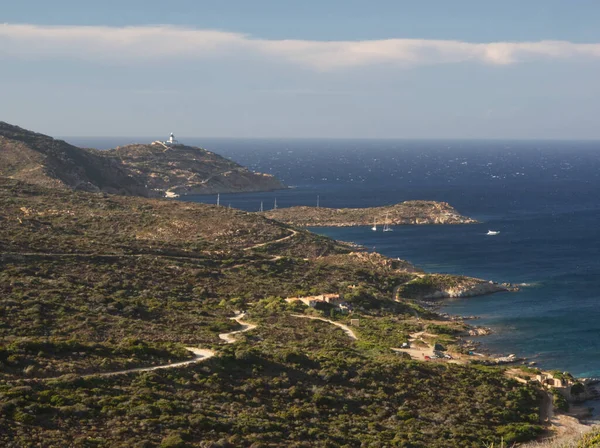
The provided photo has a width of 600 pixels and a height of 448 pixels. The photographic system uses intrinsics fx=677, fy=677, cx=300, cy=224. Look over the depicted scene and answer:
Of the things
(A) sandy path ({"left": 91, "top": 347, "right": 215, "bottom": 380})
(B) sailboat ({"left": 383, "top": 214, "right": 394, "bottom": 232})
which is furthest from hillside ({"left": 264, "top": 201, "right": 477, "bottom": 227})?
(A) sandy path ({"left": 91, "top": 347, "right": 215, "bottom": 380})

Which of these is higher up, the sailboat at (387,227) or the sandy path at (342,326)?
the sandy path at (342,326)

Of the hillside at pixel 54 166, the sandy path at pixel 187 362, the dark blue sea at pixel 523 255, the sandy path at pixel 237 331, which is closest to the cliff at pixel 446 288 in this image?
the dark blue sea at pixel 523 255

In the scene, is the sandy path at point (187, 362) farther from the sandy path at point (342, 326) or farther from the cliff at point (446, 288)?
the cliff at point (446, 288)

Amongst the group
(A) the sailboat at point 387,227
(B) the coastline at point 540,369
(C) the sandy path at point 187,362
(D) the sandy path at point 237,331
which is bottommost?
(B) the coastline at point 540,369

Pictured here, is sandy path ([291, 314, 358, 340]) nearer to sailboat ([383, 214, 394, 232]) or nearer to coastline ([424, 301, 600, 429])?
coastline ([424, 301, 600, 429])

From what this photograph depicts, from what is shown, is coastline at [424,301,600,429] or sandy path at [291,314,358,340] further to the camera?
sandy path at [291,314,358,340]
